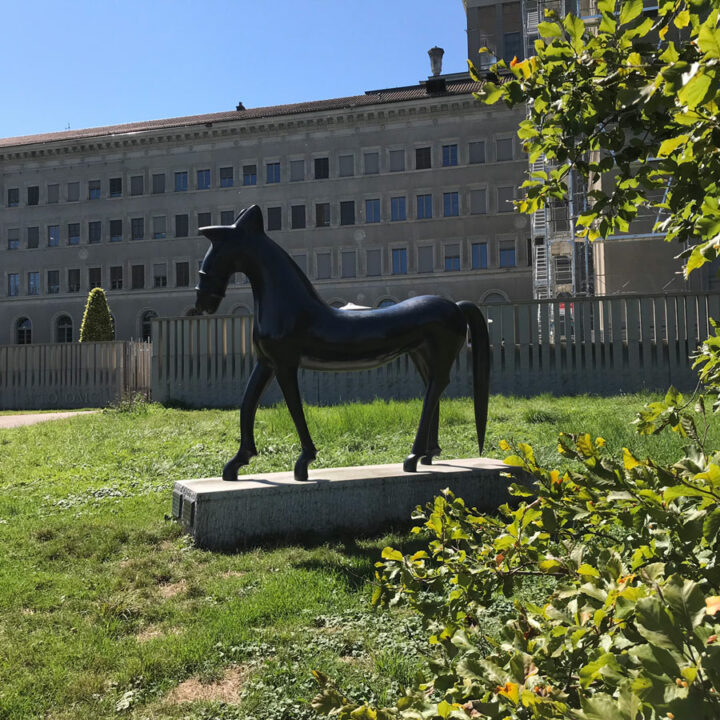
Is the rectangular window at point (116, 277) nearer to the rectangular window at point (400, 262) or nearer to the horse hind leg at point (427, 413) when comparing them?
the rectangular window at point (400, 262)

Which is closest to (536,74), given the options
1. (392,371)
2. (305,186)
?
(392,371)

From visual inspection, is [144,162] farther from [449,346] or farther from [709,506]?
[709,506]

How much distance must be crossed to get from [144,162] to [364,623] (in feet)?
153

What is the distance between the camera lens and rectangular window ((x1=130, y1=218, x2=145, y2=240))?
46469mm

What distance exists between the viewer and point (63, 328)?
47375 mm

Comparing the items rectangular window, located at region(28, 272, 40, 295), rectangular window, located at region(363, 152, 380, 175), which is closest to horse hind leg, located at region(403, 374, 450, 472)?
rectangular window, located at region(363, 152, 380, 175)

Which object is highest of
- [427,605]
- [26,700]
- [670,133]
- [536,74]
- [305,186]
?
[305,186]

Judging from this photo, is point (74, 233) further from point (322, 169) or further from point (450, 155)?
point (450, 155)

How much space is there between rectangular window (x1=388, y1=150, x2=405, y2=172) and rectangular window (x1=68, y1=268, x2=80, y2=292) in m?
22.3

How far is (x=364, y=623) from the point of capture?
3674 mm

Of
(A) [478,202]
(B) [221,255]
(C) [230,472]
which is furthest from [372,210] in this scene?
(C) [230,472]

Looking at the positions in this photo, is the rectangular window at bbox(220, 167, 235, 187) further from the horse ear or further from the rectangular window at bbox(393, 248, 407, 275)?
the horse ear

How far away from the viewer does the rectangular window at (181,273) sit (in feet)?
148

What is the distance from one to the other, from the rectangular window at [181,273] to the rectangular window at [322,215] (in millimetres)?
9008
